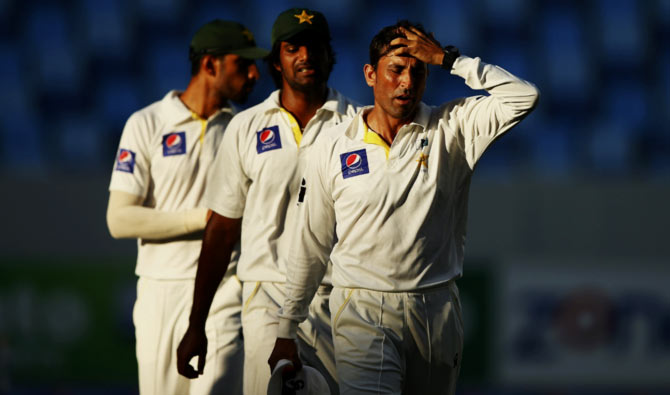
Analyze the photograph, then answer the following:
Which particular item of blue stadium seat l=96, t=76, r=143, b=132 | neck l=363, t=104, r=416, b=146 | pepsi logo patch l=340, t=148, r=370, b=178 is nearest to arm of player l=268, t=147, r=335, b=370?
pepsi logo patch l=340, t=148, r=370, b=178

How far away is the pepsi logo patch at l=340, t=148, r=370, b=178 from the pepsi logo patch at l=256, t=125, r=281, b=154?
2.80 feet

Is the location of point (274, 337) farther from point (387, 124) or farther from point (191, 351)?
point (387, 124)

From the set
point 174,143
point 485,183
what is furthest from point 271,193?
point 485,183

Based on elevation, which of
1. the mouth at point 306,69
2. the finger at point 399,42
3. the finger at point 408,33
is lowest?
the mouth at point 306,69

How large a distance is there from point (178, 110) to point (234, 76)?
1.16 feet

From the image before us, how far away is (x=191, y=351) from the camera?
5418 millimetres

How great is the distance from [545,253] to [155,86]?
5.39m

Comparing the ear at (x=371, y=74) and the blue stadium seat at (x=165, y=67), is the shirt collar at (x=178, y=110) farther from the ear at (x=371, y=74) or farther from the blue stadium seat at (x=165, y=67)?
A: the blue stadium seat at (x=165, y=67)

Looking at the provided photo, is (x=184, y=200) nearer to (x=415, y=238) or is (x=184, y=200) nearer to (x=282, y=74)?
(x=282, y=74)

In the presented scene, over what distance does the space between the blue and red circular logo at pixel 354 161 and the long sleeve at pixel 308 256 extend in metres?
0.17

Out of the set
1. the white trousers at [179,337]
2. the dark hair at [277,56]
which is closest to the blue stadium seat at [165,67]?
the white trousers at [179,337]

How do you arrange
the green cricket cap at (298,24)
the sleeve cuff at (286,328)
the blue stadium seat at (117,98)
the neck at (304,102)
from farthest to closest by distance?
the blue stadium seat at (117,98) < the neck at (304,102) < the green cricket cap at (298,24) < the sleeve cuff at (286,328)

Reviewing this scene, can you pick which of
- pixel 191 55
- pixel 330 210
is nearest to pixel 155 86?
pixel 191 55

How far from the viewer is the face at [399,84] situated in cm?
428
